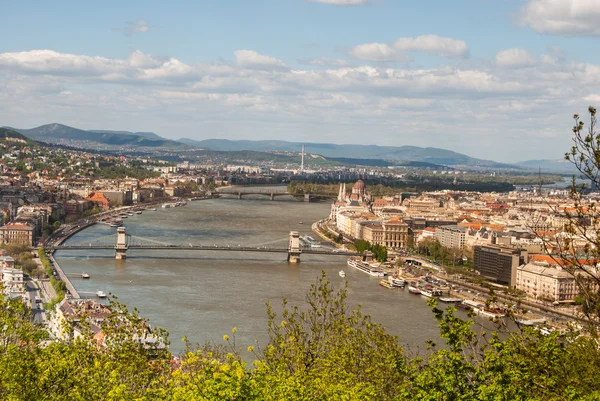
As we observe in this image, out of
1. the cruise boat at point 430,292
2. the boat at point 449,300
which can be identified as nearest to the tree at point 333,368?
the boat at point 449,300

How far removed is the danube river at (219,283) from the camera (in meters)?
12.2

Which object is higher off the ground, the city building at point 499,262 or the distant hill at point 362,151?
the distant hill at point 362,151

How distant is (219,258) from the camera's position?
20.3 m

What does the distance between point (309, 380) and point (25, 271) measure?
43.2 ft

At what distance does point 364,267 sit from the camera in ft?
66.7

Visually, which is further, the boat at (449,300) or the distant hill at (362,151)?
the distant hill at (362,151)

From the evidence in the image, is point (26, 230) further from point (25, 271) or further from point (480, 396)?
point (480, 396)

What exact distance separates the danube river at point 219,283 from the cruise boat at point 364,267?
0.23 m

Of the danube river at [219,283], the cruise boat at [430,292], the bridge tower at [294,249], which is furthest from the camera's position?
the bridge tower at [294,249]

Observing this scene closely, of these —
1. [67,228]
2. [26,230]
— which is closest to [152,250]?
[26,230]

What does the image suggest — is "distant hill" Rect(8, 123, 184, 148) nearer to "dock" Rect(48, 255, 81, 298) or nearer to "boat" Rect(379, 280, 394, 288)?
"dock" Rect(48, 255, 81, 298)

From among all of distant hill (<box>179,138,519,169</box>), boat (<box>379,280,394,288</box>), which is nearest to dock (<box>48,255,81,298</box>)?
A: boat (<box>379,280,394,288</box>)

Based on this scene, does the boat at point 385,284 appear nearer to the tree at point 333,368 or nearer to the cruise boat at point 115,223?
the tree at point 333,368

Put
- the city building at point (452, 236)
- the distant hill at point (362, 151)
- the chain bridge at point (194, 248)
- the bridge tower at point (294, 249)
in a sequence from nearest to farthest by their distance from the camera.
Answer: the chain bridge at point (194, 248) → the bridge tower at point (294, 249) → the city building at point (452, 236) → the distant hill at point (362, 151)
